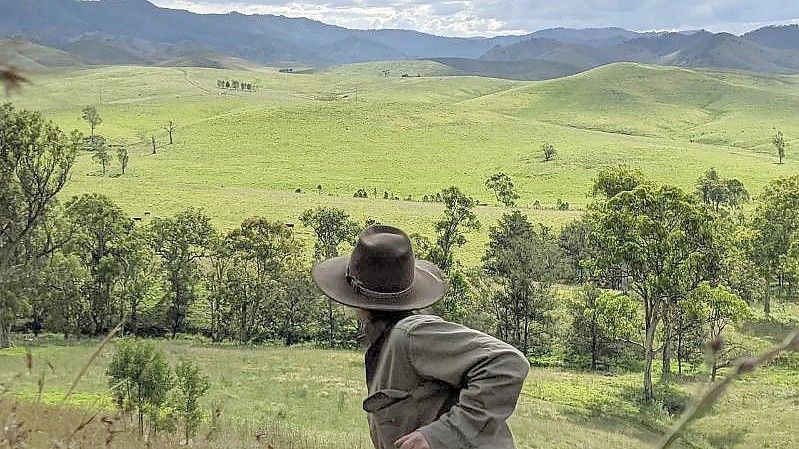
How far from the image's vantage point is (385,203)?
82.2 meters

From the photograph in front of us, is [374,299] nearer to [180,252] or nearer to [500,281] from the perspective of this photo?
[500,281]

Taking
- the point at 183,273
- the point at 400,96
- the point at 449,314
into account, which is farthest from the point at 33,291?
the point at 400,96

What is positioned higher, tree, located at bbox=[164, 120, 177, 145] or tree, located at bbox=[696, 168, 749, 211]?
tree, located at bbox=[164, 120, 177, 145]

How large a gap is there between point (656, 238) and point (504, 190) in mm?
56474

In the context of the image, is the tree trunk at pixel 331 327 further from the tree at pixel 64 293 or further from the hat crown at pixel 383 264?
the hat crown at pixel 383 264

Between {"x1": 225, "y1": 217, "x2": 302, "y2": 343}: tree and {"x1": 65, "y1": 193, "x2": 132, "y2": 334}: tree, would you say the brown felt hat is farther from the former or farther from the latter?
{"x1": 65, "y1": 193, "x2": 132, "y2": 334}: tree

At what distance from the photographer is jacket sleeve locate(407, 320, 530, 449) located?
273 centimetres

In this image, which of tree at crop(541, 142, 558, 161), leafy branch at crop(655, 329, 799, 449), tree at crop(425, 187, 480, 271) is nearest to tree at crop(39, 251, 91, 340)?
tree at crop(425, 187, 480, 271)

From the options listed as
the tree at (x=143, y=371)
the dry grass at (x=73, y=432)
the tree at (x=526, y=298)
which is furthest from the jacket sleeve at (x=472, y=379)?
the tree at (x=526, y=298)

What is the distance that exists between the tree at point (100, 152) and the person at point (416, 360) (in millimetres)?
100497

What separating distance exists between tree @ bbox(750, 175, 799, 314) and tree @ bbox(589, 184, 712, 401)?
15751 millimetres

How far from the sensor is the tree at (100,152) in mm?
98188

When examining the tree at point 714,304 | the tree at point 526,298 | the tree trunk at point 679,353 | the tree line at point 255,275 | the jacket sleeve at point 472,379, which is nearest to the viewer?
the jacket sleeve at point 472,379

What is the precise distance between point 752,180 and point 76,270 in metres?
78.2
